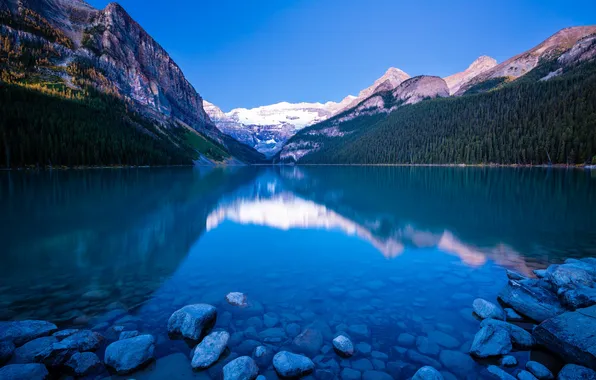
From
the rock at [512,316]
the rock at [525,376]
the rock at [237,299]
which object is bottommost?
the rock at [512,316]

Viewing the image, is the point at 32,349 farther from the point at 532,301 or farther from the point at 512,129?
the point at 512,129

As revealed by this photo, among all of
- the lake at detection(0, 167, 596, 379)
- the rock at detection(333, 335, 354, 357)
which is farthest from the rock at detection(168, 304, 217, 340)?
the rock at detection(333, 335, 354, 357)

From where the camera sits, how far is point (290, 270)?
1283cm

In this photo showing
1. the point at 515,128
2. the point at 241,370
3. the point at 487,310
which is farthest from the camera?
the point at 515,128

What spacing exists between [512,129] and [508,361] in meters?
145

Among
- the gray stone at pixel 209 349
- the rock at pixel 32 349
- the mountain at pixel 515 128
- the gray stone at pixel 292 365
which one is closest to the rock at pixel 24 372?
the rock at pixel 32 349

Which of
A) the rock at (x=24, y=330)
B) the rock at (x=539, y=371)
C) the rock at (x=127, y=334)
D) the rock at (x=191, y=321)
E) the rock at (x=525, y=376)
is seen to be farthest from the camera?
the rock at (x=191, y=321)

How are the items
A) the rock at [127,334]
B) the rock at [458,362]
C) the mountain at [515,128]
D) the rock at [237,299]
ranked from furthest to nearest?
the mountain at [515,128] → the rock at [237,299] → the rock at [127,334] → the rock at [458,362]

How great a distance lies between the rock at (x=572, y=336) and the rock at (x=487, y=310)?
4.09 ft

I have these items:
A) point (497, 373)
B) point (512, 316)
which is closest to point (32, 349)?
point (497, 373)

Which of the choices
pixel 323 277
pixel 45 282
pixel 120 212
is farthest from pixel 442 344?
pixel 120 212

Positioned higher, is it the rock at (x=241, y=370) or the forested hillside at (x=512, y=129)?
the forested hillside at (x=512, y=129)

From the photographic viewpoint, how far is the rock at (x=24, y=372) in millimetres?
5375

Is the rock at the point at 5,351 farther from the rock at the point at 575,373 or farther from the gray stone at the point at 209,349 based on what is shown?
the rock at the point at 575,373
